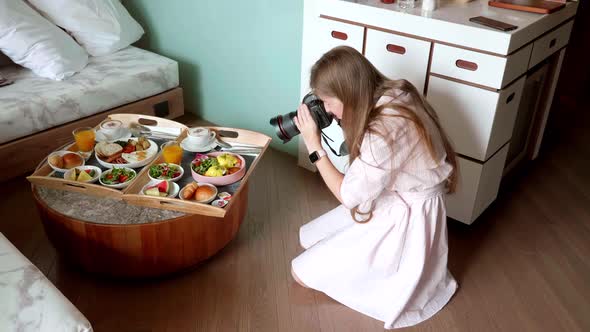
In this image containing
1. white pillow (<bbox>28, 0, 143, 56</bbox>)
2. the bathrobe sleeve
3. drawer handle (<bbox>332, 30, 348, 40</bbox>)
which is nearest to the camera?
the bathrobe sleeve

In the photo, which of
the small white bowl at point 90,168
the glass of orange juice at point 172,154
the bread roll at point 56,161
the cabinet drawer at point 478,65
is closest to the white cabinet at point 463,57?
the cabinet drawer at point 478,65

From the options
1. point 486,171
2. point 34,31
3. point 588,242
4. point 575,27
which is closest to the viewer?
point 486,171

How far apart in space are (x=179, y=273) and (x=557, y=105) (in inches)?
82.4

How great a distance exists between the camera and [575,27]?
2.64 m

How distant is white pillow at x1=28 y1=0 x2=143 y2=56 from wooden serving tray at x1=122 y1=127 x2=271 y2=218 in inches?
42.4

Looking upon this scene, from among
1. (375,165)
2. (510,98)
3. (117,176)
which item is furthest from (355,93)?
(117,176)

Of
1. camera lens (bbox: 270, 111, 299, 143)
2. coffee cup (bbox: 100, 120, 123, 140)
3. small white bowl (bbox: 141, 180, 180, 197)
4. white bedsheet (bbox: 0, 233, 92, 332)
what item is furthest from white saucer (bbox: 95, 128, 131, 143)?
white bedsheet (bbox: 0, 233, 92, 332)

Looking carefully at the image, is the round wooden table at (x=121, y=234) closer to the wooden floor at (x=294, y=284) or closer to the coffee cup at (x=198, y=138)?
the wooden floor at (x=294, y=284)

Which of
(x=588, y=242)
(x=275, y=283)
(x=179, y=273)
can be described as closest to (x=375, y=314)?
(x=275, y=283)

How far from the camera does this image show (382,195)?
167cm

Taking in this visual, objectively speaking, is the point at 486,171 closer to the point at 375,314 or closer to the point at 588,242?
the point at 588,242

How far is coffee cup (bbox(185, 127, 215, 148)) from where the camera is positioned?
6.39ft

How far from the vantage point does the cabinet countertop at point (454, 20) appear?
1.73m

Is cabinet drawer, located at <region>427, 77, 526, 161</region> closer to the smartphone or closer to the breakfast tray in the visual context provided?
the smartphone
